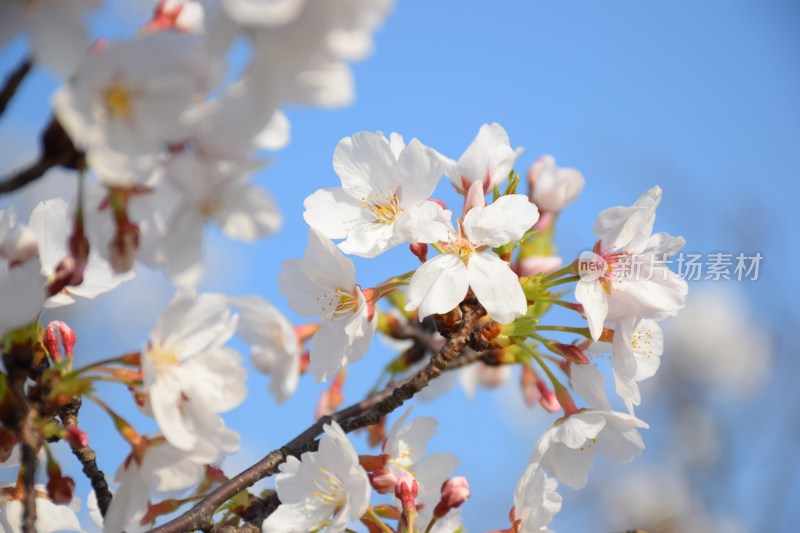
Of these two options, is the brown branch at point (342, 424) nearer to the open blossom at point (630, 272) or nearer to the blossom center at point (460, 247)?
the blossom center at point (460, 247)

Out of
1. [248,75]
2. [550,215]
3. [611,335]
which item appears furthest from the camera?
[550,215]

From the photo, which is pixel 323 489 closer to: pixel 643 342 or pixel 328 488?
pixel 328 488

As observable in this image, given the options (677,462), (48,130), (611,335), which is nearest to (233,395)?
(48,130)

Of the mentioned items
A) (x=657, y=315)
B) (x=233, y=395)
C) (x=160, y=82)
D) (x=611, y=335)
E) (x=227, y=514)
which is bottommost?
(x=227, y=514)

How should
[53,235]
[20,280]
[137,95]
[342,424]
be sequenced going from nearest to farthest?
[137,95] → [20,280] → [53,235] → [342,424]

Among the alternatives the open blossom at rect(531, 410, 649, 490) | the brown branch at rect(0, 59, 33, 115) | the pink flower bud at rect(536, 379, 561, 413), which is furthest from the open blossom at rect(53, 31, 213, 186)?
the pink flower bud at rect(536, 379, 561, 413)

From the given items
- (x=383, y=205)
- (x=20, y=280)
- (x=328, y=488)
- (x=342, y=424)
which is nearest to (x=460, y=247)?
(x=383, y=205)

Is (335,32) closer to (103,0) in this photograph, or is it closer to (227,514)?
(103,0)

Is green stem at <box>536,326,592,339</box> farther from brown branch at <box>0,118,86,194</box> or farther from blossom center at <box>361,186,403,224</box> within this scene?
brown branch at <box>0,118,86,194</box>
